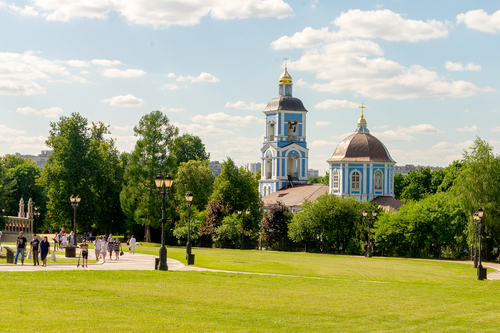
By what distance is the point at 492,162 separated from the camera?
153 feet

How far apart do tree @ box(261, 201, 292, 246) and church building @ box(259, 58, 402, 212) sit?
24.1 ft

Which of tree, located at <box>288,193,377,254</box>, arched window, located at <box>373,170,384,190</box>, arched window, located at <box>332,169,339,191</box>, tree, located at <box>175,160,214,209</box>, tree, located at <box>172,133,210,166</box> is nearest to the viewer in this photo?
tree, located at <box>288,193,377,254</box>

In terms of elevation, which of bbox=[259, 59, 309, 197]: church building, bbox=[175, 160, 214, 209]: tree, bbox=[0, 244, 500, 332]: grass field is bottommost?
bbox=[0, 244, 500, 332]: grass field

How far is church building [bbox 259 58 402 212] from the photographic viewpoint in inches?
2571

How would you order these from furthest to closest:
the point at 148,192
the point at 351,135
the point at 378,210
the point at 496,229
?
the point at 351,135, the point at 148,192, the point at 378,210, the point at 496,229

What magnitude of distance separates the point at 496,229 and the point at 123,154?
1937 inches

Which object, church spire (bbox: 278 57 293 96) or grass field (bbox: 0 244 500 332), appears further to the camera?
church spire (bbox: 278 57 293 96)

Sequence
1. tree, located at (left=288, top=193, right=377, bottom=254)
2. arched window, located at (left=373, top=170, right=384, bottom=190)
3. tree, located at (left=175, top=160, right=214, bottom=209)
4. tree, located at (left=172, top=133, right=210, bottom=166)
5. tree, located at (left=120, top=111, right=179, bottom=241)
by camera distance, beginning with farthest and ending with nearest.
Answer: tree, located at (left=172, top=133, right=210, bottom=166) → tree, located at (left=175, top=160, right=214, bottom=209) → arched window, located at (left=373, top=170, right=384, bottom=190) → tree, located at (left=120, top=111, right=179, bottom=241) → tree, located at (left=288, top=193, right=377, bottom=254)

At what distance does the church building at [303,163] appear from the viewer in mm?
65312

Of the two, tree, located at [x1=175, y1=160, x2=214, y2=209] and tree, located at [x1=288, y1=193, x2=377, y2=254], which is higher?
tree, located at [x1=175, y1=160, x2=214, y2=209]

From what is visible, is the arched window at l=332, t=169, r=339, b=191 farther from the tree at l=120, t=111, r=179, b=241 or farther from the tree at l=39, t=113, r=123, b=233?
the tree at l=39, t=113, r=123, b=233

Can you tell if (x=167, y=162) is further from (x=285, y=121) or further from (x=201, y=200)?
(x=285, y=121)

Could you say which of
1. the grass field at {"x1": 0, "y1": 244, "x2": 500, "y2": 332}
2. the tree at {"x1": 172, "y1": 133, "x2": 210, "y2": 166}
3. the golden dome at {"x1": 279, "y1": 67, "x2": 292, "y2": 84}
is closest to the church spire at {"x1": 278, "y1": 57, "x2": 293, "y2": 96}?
the golden dome at {"x1": 279, "y1": 67, "x2": 292, "y2": 84}

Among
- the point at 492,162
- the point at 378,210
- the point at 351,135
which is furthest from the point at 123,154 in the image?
the point at 492,162
